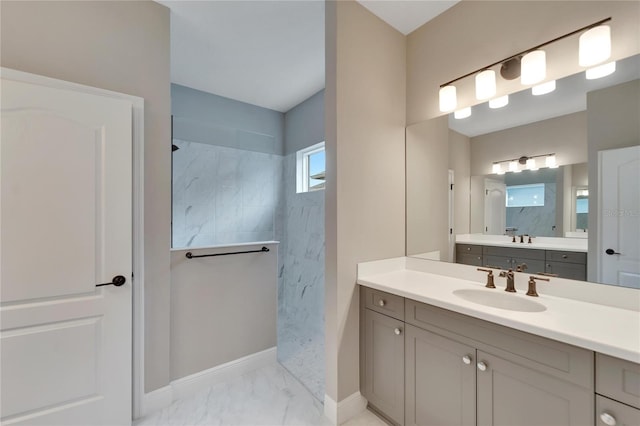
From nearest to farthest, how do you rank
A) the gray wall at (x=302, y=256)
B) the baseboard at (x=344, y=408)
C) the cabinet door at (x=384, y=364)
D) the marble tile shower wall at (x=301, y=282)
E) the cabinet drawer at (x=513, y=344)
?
the cabinet drawer at (x=513, y=344)
the cabinet door at (x=384, y=364)
the baseboard at (x=344, y=408)
the marble tile shower wall at (x=301, y=282)
the gray wall at (x=302, y=256)

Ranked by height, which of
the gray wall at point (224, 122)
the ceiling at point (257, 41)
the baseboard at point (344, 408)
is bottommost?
the baseboard at point (344, 408)

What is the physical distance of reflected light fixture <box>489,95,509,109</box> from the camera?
5.43 ft

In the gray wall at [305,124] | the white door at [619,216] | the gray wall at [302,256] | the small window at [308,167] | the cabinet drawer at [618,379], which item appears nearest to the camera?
the cabinet drawer at [618,379]

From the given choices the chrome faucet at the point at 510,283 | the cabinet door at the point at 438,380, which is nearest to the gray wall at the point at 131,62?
the cabinet door at the point at 438,380

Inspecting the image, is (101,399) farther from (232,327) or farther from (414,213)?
(414,213)

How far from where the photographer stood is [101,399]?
1.53m

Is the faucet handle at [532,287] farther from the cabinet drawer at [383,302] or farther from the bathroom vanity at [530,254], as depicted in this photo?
the cabinet drawer at [383,302]

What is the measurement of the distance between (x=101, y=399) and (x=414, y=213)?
237cm

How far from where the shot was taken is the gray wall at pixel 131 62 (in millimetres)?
1425

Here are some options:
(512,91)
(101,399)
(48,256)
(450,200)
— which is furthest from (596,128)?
(101,399)

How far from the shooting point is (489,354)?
1191 mm

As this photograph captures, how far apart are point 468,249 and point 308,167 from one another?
237 centimetres

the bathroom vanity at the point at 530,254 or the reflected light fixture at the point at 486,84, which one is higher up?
the reflected light fixture at the point at 486,84

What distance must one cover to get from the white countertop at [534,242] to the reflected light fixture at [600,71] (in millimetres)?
838
